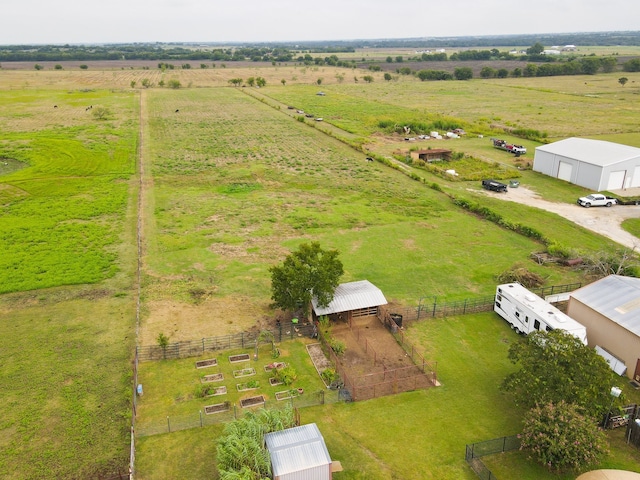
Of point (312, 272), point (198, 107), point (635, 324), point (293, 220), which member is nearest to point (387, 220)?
point (293, 220)

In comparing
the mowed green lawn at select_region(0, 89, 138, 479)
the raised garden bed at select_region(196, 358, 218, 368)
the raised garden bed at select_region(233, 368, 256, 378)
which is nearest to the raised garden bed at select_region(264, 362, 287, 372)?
the raised garden bed at select_region(233, 368, 256, 378)

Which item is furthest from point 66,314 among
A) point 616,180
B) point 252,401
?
point 616,180

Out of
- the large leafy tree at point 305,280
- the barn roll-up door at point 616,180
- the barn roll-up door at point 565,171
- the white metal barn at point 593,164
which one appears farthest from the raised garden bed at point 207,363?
the barn roll-up door at point 565,171

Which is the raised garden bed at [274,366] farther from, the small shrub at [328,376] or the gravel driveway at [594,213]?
the gravel driveway at [594,213]

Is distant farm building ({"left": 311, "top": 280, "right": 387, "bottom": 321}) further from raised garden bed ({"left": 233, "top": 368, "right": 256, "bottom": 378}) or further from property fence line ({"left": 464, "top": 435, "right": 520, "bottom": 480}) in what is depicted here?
property fence line ({"left": 464, "top": 435, "right": 520, "bottom": 480})

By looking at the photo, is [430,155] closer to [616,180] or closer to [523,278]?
[616,180]

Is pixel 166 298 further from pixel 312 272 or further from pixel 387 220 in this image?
pixel 387 220
